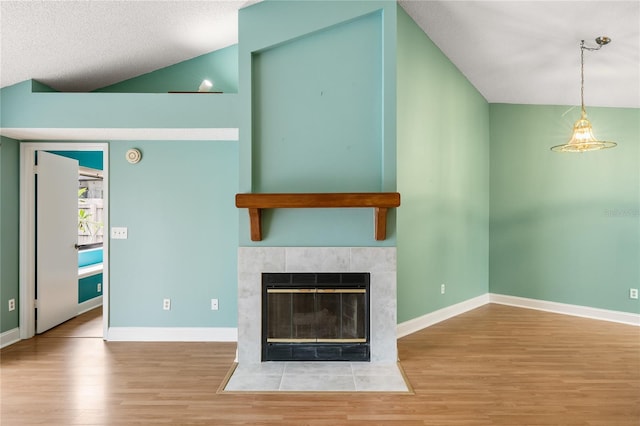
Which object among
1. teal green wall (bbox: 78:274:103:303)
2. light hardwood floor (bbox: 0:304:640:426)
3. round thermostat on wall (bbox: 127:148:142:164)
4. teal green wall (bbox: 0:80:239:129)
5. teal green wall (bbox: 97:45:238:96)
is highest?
teal green wall (bbox: 97:45:238:96)

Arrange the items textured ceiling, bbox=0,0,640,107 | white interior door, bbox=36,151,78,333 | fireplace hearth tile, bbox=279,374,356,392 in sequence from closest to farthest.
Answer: fireplace hearth tile, bbox=279,374,356,392
textured ceiling, bbox=0,0,640,107
white interior door, bbox=36,151,78,333

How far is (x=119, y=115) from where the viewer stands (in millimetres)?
3012

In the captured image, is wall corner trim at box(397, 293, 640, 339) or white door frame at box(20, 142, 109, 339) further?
wall corner trim at box(397, 293, 640, 339)

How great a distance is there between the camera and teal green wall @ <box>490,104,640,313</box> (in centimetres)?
403

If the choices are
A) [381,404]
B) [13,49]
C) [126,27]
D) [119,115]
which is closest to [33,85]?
[13,49]

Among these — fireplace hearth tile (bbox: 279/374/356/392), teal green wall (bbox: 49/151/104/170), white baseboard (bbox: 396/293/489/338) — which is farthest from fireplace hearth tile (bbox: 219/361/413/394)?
teal green wall (bbox: 49/151/104/170)

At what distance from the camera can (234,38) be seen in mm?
3324

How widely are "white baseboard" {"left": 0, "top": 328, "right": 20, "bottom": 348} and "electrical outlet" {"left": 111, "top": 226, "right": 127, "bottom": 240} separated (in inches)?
49.1

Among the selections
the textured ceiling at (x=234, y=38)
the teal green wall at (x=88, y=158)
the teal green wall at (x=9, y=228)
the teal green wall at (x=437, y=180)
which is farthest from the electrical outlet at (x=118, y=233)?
the teal green wall at (x=437, y=180)

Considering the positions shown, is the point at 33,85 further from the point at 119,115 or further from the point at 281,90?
the point at 281,90

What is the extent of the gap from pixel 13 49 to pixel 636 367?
5417 mm

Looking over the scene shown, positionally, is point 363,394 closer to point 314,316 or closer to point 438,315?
point 314,316

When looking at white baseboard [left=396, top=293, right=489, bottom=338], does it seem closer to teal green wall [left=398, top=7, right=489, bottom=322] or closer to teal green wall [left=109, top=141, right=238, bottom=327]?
teal green wall [left=398, top=7, right=489, bottom=322]

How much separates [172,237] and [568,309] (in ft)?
14.9
